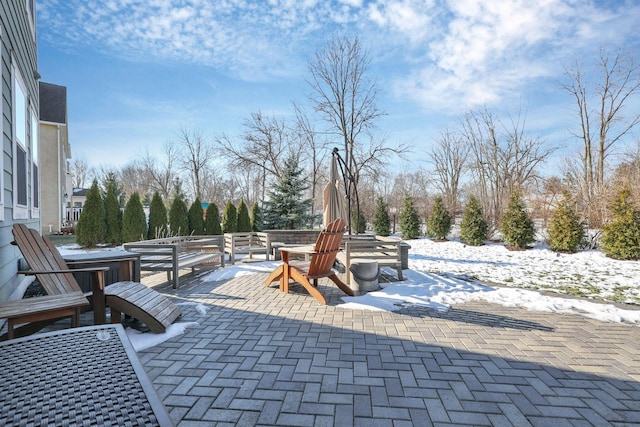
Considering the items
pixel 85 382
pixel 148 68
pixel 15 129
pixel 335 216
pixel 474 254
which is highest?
pixel 148 68

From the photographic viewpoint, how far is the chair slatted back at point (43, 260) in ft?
10.8

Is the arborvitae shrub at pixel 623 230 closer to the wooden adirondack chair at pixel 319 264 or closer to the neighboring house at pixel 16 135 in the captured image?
the wooden adirondack chair at pixel 319 264

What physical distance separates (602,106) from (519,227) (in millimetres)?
8682

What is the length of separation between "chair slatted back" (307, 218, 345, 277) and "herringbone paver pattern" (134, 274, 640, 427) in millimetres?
879

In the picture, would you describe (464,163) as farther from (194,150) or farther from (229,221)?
(194,150)

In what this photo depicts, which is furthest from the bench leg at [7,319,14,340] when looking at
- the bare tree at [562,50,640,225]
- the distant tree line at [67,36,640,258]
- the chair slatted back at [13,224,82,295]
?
the bare tree at [562,50,640,225]

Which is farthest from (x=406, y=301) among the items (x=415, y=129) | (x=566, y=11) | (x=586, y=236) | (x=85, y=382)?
(x=415, y=129)

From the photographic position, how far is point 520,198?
12.0 m

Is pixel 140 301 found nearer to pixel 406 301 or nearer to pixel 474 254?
pixel 406 301

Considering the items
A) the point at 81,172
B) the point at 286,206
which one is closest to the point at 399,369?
the point at 286,206

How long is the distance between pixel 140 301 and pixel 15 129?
2854 mm

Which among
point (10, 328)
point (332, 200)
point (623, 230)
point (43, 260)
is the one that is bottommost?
point (10, 328)

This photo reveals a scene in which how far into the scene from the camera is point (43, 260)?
3508mm

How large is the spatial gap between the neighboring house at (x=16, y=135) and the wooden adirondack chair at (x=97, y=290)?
1.35 ft
